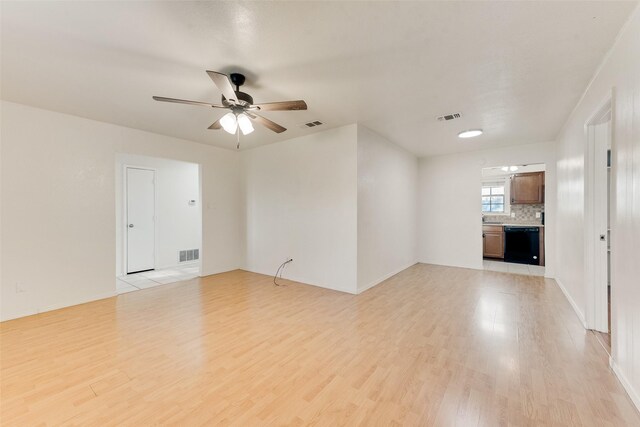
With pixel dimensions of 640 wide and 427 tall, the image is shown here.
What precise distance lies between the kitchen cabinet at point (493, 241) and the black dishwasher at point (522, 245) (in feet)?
0.33

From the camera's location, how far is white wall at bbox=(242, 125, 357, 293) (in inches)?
156

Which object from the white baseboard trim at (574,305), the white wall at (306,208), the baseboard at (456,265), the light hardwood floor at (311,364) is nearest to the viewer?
the light hardwood floor at (311,364)

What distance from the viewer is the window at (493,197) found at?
22.8 ft

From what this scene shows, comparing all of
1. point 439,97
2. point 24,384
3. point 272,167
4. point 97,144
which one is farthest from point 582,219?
point 97,144

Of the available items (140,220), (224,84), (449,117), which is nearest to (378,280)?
(449,117)

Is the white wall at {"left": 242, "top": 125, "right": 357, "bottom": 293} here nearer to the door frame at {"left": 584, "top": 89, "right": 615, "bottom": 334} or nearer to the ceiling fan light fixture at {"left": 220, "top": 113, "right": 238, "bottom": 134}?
the ceiling fan light fixture at {"left": 220, "top": 113, "right": 238, "bottom": 134}

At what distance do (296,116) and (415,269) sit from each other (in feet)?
13.1

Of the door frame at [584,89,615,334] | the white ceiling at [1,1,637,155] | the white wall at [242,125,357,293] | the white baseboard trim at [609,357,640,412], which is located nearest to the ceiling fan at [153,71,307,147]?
the white ceiling at [1,1,637,155]

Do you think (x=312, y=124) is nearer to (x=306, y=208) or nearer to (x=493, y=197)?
(x=306, y=208)

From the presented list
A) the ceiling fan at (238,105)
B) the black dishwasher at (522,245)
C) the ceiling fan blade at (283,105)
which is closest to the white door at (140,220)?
the ceiling fan at (238,105)

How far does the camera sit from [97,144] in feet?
12.3

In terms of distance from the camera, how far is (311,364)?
212 cm

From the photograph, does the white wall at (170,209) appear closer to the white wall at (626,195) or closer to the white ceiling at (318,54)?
the white ceiling at (318,54)

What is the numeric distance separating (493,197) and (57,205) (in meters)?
9.12
